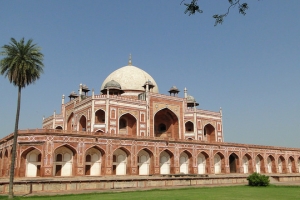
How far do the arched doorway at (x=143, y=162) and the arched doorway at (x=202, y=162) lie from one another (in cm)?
710

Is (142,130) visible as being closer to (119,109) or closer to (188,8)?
(119,109)

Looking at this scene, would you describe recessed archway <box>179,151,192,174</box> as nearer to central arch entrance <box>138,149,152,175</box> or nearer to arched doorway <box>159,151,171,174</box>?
arched doorway <box>159,151,171,174</box>

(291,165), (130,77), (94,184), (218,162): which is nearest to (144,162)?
(218,162)

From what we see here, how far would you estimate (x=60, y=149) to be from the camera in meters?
28.6

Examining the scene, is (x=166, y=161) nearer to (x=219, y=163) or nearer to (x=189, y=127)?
(x=219, y=163)

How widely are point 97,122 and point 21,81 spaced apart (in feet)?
58.3

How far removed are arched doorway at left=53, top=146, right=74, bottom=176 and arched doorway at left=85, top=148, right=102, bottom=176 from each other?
1.70 m

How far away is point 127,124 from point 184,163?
8.13m

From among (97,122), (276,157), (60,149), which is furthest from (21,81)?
(276,157)

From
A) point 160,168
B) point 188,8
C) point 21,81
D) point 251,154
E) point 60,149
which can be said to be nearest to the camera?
point 188,8

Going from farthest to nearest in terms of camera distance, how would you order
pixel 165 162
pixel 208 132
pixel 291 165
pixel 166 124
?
pixel 291 165, pixel 208 132, pixel 166 124, pixel 165 162

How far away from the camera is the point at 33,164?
2797cm

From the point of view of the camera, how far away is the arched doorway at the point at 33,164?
1086 inches

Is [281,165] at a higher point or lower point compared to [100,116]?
lower
